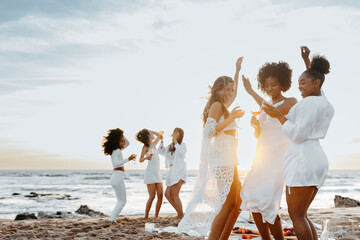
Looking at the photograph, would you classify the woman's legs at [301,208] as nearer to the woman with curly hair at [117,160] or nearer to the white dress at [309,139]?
the white dress at [309,139]

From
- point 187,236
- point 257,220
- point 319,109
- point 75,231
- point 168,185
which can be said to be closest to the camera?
point 319,109

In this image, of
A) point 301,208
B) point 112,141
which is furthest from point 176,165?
point 301,208

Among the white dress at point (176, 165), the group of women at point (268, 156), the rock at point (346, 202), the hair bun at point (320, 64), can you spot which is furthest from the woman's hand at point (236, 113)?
the rock at point (346, 202)

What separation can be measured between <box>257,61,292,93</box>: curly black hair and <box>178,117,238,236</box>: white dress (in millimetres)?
673

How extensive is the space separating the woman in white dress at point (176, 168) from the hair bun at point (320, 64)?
554 centimetres

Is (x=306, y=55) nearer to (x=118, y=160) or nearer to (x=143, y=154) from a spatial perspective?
(x=118, y=160)

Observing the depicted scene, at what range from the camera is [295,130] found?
3465 millimetres

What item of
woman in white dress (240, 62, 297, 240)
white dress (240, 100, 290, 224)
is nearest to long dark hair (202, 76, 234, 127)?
woman in white dress (240, 62, 297, 240)

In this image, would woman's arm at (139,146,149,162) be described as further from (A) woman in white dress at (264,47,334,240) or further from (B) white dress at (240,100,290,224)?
(A) woman in white dress at (264,47,334,240)

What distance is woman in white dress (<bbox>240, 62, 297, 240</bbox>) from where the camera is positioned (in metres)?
4.07

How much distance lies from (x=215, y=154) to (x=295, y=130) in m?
1.19

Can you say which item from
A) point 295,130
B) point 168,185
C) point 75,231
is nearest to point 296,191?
point 295,130

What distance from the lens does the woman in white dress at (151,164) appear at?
28.8ft

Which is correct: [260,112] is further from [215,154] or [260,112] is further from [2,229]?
[2,229]
